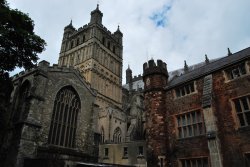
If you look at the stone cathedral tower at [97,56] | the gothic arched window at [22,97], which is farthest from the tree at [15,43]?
the stone cathedral tower at [97,56]

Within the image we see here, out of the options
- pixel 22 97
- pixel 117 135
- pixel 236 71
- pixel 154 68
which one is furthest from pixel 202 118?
pixel 117 135

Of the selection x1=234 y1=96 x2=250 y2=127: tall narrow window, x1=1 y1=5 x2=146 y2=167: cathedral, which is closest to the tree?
x1=1 y1=5 x2=146 y2=167: cathedral

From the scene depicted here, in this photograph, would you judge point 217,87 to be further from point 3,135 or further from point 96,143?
point 3,135

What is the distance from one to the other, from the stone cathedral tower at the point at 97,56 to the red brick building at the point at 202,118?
26866 mm

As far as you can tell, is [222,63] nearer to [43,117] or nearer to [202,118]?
[202,118]

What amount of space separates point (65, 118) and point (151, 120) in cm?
965

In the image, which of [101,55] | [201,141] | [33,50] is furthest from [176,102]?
[101,55]

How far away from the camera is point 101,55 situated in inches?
2005

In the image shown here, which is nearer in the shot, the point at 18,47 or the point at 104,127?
the point at 18,47

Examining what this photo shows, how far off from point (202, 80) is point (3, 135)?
17897 millimetres

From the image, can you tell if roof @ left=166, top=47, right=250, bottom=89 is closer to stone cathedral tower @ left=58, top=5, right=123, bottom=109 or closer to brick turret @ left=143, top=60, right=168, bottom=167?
brick turret @ left=143, top=60, right=168, bottom=167

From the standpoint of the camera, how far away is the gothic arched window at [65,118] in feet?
71.6

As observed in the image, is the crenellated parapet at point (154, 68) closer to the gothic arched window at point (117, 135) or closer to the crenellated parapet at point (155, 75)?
the crenellated parapet at point (155, 75)

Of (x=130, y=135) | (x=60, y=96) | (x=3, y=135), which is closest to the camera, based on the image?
(x=3, y=135)
